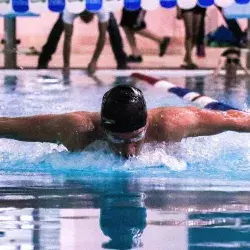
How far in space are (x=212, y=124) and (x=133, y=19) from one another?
8.32 metres

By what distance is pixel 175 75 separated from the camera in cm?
1099

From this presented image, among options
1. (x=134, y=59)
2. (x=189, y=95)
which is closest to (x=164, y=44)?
(x=134, y=59)

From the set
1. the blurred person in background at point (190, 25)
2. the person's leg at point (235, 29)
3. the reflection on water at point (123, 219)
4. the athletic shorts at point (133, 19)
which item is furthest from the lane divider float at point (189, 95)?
the person's leg at point (235, 29)

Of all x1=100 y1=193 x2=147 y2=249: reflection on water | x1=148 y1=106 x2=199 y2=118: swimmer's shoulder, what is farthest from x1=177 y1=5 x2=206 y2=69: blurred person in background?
x1=100 y1=193 x2=147 y2=249: reflection on water

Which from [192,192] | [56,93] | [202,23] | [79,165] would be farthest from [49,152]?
[202,23]

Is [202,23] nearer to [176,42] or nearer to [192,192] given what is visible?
[176,42]

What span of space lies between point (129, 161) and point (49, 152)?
605 mm

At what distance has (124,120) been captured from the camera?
3.90m

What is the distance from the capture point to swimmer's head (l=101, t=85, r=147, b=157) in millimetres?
3904

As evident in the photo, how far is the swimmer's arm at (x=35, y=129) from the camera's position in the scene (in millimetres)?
4062

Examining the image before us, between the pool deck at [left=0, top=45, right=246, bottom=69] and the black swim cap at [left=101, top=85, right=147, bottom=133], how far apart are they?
8112 mm

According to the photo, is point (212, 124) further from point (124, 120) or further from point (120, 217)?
point (120, 217)

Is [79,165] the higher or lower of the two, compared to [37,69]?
higher

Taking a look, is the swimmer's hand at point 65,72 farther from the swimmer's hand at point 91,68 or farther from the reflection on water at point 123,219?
the reflection on water at point 123,219
